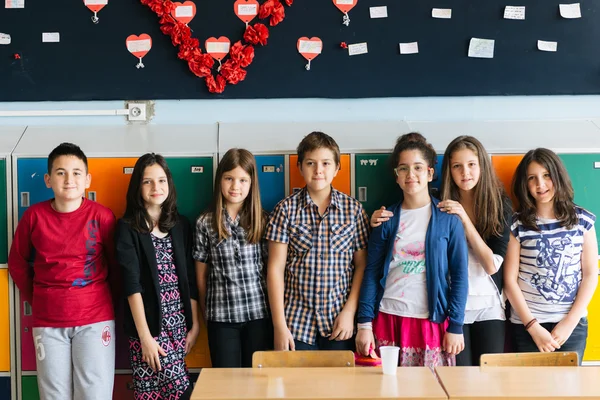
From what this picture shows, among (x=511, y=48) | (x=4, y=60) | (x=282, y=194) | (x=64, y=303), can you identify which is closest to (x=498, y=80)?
(x=511, y=48)

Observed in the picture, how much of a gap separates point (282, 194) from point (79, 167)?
3.31 ft

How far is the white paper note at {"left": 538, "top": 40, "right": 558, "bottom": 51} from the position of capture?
3.41 m

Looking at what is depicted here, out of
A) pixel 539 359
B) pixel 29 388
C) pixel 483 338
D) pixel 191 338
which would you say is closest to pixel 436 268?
pixel 483 338

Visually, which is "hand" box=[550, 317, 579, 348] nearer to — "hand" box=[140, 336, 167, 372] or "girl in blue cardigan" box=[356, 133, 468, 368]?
"girl in blue cardigan" box=[356, 133, 468, 368]

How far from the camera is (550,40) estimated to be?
135 inches

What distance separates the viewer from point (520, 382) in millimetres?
1934

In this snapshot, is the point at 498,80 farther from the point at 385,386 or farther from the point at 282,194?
the point at 385,386

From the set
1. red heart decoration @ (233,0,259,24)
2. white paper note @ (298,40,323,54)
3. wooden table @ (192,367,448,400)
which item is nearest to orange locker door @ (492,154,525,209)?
white paper note @ (298,40,323,54)

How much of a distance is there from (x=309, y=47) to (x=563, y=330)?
2.03 m

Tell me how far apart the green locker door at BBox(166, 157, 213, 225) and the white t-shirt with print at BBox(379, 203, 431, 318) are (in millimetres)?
1022

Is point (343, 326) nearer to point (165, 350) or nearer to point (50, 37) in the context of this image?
point (165, 350)

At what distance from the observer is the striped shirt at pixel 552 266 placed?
2811 millimetres

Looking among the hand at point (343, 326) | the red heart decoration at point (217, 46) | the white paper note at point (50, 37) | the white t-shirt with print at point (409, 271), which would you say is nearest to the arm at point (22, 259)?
the white paper note at point (50, 37)

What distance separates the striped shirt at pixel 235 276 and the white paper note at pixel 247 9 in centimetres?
124
